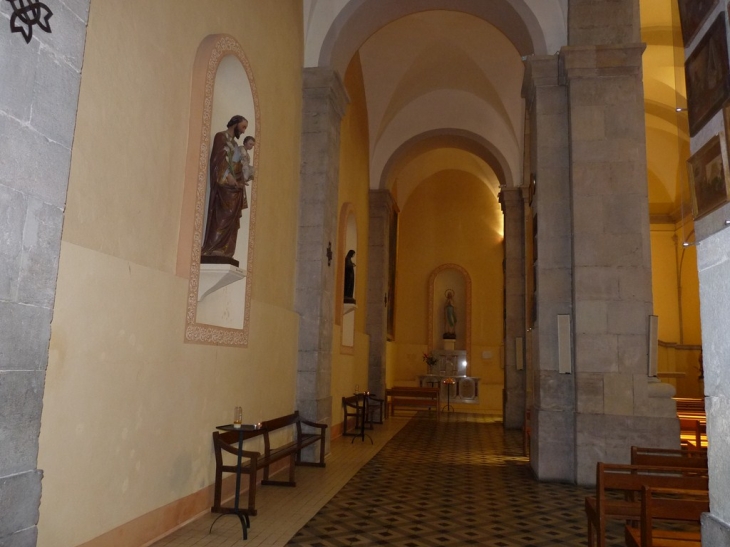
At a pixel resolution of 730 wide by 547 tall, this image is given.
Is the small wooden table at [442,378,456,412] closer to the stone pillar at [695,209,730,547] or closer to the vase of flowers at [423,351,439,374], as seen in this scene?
the vase of flowers at [423,351,439,374]

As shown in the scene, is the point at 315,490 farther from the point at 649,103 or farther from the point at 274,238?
the point at 649,103

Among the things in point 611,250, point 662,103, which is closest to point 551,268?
point 611,250

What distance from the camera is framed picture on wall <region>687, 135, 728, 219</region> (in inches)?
110

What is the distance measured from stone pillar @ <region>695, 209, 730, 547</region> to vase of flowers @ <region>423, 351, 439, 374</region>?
16361mm

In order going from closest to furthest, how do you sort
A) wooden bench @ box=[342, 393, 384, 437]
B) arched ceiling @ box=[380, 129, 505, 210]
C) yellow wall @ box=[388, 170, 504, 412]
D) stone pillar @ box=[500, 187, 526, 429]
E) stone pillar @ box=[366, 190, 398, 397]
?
1. wooden bench @ box=[342, 393, 384, 437]
2. stone pillar @ box=[500, 187, 526, 429]
3. stone pillar @ box=[366, 190, 398, 397]
4. arched ceiling @ box=[380, 129, 505, 210]
5. yellow wall @ box=[388, 170, 504, 412]

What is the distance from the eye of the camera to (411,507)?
5.88m

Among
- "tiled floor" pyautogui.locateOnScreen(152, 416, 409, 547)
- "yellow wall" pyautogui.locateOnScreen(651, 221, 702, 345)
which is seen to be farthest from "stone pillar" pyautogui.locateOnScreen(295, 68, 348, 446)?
"yellow wall" pyautogui.locateOnScreen(651, 221, 702, 345)

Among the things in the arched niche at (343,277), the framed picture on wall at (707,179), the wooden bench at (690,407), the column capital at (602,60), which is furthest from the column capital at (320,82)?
the wooden bench at (690,407)

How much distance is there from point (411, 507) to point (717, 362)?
12.4 ft

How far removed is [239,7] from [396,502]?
5.21 metres

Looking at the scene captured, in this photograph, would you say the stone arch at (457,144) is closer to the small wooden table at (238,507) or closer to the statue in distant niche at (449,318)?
the statue in distant niche at (449,318)

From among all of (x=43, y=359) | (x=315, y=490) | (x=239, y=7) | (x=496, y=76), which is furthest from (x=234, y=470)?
(x=496, y=76)

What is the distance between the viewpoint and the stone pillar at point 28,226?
2.81 meters

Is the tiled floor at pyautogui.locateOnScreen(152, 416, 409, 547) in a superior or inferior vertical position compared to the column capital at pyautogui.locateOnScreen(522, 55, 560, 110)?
inferior
